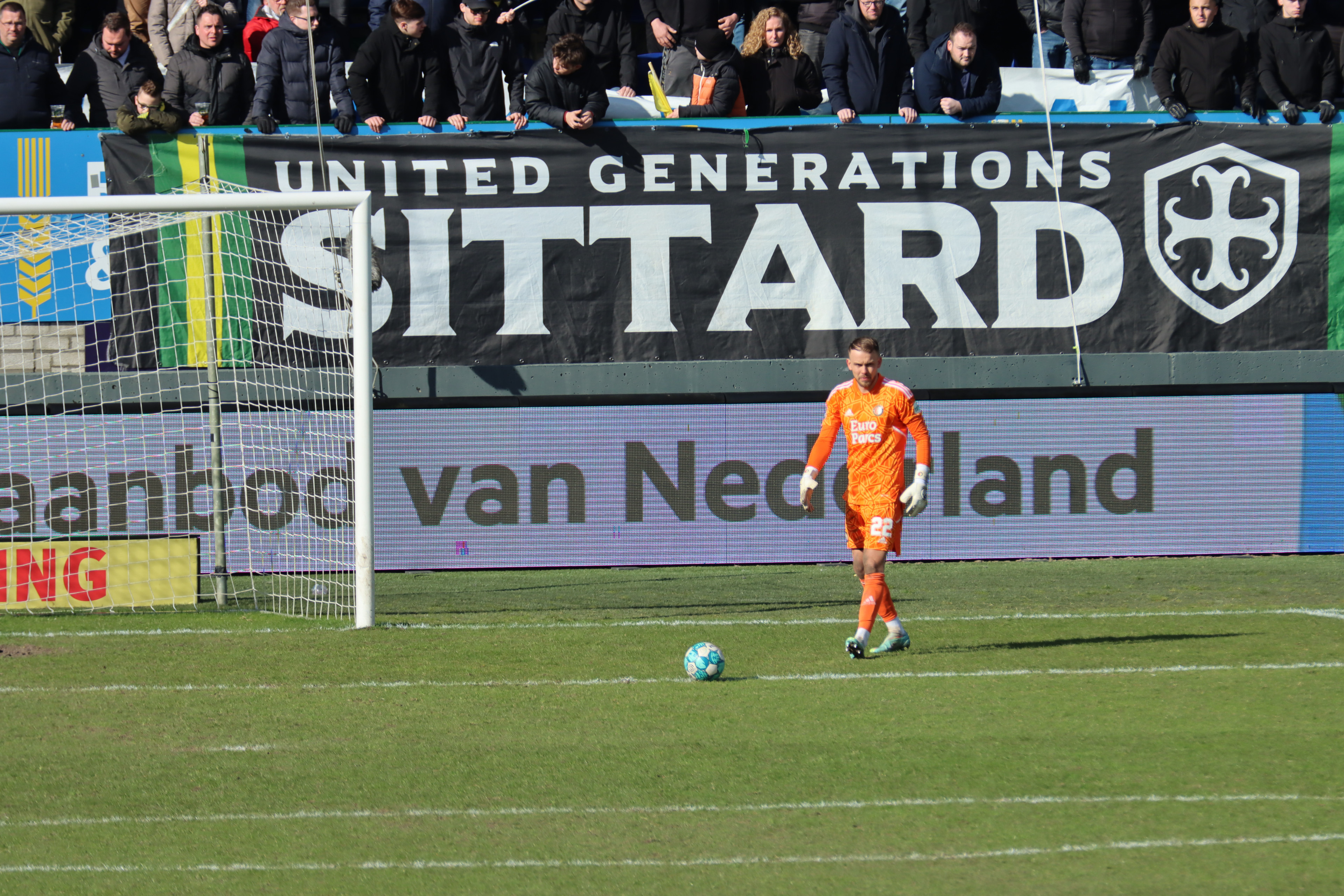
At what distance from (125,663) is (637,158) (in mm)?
6766

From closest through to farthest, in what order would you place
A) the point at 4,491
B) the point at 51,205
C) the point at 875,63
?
the point at 51,205
the point at 4,491
the point at 875,63

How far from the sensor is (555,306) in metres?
13.1

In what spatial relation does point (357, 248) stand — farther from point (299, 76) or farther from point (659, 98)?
point (659, 98)

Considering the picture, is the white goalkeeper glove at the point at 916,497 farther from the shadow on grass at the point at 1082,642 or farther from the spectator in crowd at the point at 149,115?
the spectator in crowd at the point at 149,115

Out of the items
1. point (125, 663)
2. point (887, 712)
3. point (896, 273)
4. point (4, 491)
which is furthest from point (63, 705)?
point (896, 273)

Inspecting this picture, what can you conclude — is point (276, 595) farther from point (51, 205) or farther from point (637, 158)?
point (637, 158)

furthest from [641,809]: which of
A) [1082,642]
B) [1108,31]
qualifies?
[1108,31]

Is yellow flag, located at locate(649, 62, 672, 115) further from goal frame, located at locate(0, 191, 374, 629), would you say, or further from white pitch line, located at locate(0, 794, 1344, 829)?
white pitch line, located at locate(0, 794, 1344, 829)

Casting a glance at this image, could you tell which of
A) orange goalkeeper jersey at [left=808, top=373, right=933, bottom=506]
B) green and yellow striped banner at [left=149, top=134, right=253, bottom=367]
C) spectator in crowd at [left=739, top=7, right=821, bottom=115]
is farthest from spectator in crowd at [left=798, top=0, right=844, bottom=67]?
orange goalkeeper jersey at [left=808, top=373, right=933, bottom=506]

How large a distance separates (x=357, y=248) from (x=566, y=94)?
13.2 feet

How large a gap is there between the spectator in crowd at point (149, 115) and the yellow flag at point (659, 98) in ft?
13.9

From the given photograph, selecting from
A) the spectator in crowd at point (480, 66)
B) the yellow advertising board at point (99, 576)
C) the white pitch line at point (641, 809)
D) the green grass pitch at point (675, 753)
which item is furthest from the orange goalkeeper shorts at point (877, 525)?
the spectator in crowd at point (480, 66)

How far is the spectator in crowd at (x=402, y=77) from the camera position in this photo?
43.0 ft

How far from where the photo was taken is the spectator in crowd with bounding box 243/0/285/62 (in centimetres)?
1412
